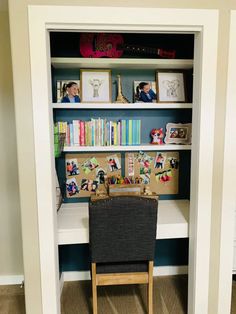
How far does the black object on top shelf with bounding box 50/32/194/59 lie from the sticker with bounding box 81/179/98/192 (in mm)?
1099

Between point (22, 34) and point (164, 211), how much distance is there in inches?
65.2

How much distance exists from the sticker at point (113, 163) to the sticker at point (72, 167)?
295 mm

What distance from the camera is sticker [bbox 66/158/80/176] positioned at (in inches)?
Result: 96.5

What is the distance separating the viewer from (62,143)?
226 cm

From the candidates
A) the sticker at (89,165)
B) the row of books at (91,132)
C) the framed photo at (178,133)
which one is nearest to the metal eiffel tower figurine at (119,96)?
the row of books at (91,132)

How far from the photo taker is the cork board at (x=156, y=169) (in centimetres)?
250

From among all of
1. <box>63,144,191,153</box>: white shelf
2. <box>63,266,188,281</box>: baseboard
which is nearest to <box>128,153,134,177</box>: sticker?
<box>63,144,191,153</box>: white shelf

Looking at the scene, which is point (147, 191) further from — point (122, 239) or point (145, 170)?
point (122, 239)

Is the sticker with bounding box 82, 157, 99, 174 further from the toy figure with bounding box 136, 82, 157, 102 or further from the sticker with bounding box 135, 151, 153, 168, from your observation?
the toy figure with bounding box 136, 82, 157, 102

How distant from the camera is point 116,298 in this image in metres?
2.33

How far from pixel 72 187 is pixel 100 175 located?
28 centimetres

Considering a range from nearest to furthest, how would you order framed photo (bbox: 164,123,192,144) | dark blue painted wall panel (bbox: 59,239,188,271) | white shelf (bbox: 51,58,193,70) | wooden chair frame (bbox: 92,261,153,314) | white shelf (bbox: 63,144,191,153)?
1. wooden chair frame (bbox: 92,261,153,314)
2. white shelf (bbox: 51,58,193,70)
3. white shelf (bbox: 63,144,191,153)
4. framed photo (bbox: 164,123,192,144)
5. dark blue painted wall panel (bbox: 59,239,188,271)

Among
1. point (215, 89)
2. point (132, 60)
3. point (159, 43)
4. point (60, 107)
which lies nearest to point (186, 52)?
point (159, 43)

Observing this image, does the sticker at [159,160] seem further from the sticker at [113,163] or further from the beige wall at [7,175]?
the beige wall at [7,175]
